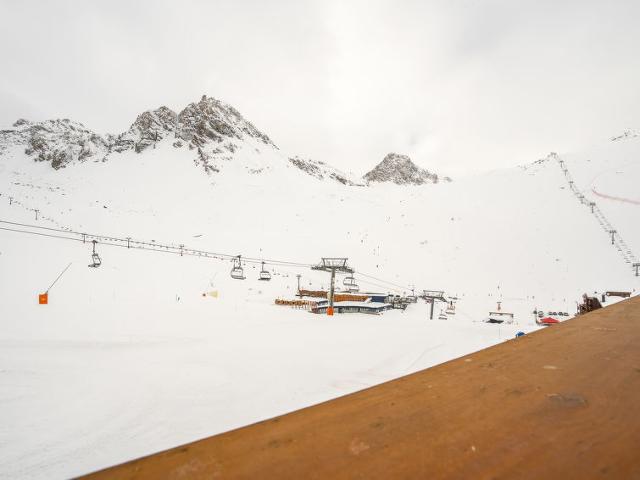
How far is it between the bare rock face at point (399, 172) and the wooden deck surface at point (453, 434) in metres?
100

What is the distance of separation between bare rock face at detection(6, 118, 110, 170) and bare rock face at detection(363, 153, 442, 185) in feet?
236

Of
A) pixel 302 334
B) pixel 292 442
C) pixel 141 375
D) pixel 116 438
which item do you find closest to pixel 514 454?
pixel 292 442

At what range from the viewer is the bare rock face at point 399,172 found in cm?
10112

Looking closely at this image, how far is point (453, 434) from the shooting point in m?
0.82

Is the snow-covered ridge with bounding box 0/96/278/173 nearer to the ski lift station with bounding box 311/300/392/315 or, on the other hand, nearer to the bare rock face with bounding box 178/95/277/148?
the bare rock face with bounding box 178/95/277/148

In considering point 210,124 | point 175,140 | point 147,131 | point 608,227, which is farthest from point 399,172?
point 608,227

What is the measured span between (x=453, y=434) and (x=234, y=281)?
26.8m

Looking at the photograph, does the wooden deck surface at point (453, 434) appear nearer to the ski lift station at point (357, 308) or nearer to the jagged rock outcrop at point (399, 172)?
the ski lift station at point (357, 308)

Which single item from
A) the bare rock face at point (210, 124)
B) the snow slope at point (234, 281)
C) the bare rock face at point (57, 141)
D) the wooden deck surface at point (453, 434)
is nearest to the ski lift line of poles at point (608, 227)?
the snow slope at point (234, 281)

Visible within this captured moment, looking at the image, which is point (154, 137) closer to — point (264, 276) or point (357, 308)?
point (264, 276)

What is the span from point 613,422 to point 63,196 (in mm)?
56266

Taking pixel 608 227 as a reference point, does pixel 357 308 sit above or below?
below

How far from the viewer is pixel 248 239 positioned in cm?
3506

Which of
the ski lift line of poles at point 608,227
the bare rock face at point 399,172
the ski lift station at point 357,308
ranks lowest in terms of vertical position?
the ski lift station at point 357,308
